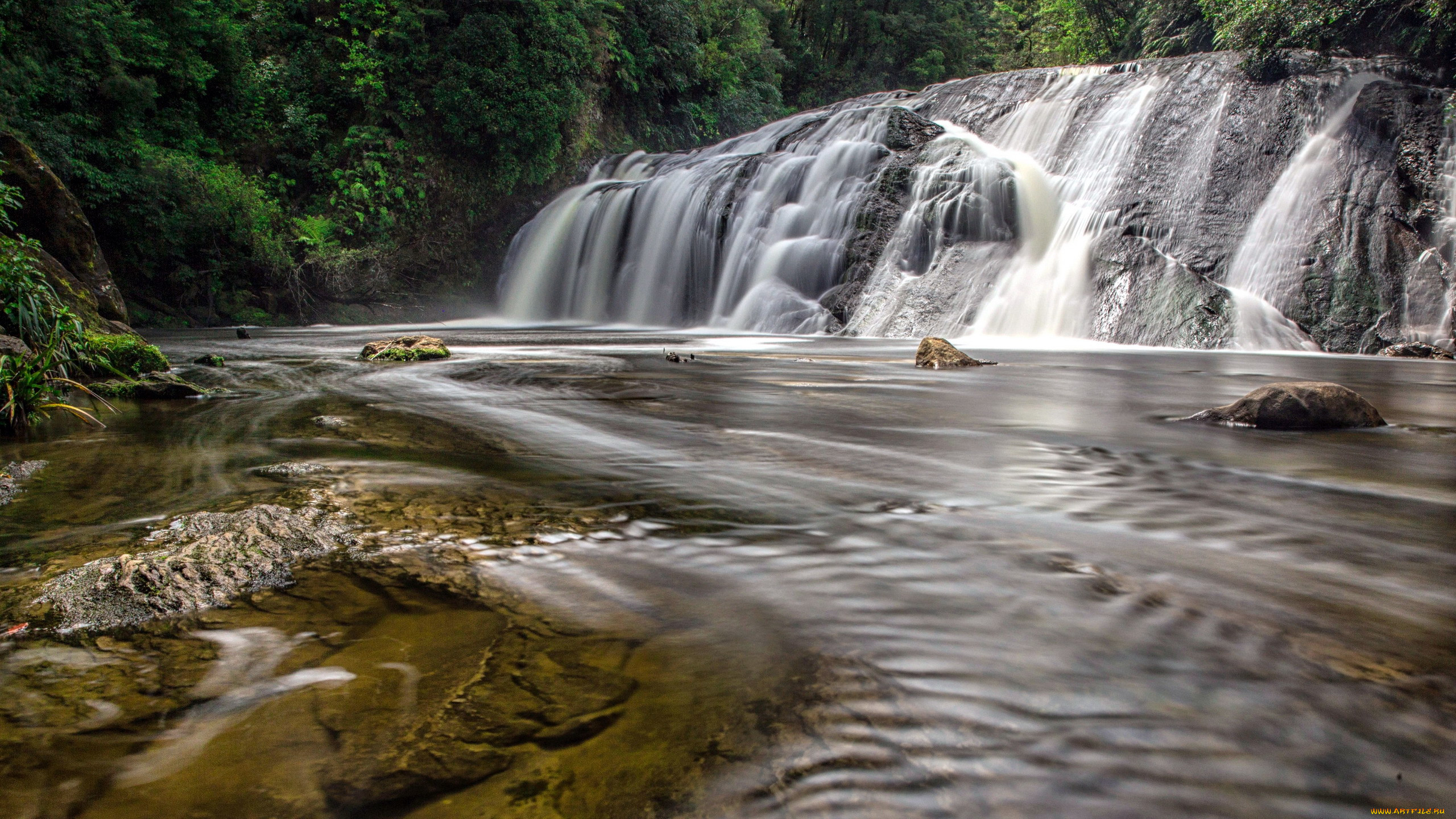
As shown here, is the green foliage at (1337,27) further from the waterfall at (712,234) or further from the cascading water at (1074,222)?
the waterfall at (712,234)

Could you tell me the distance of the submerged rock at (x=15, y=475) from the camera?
2.38m

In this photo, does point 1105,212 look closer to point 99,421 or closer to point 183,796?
point 99,421

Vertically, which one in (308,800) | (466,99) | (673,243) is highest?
(466,99)

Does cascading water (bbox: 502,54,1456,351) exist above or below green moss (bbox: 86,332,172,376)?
above

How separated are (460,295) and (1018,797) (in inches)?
830

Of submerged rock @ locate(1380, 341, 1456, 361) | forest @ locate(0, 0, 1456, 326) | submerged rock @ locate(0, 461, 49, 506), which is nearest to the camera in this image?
submerged rock @ locate(0, 461, 49, 506)

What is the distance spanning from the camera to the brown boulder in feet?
28.2

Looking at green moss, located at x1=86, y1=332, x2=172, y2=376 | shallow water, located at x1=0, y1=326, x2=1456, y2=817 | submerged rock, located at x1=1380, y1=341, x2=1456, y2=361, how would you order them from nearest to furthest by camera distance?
1. shallow water, located at x1=0, y1=326, x2=1456, y2=817
2. green moss, located at x1=86, y1=332, x2=172, y2=376
3. submerged rock, located at x1=1380, y1=341, x2=1456, y2=361

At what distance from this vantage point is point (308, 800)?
37.6 inches

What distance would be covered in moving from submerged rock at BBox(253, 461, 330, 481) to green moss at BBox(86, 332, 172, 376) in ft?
11.9

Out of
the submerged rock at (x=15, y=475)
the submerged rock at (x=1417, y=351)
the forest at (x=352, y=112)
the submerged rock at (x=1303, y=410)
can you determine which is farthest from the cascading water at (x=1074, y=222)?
the submerged rock at (x=15, y=475)

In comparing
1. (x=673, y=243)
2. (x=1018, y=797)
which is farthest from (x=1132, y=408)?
(x=673, y=243)

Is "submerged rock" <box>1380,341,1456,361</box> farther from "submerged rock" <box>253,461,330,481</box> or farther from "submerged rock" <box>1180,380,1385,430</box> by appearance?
"submerged rock" <box>253,461,330,481</box>

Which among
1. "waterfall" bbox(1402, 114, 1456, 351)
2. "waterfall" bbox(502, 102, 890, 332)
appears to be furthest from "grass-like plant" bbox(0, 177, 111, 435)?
"waterfall" bbox(1402, 114, 1456, 351)
